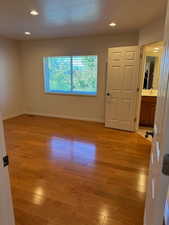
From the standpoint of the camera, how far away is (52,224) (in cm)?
162

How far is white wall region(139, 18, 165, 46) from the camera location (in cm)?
297

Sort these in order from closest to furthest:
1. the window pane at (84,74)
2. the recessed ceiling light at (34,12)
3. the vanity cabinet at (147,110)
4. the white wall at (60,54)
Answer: the recessed ceiling light at (34,12)
the vanity cabinet at (147,110)
the white wall at (60,54)
the window pane at (84,74)

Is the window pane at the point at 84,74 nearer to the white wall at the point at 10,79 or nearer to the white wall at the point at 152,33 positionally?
the white wall at the point at 152,33

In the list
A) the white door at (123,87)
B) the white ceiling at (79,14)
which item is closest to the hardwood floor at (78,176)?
the white door at (123,87)

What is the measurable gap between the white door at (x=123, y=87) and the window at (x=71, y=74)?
0.77m

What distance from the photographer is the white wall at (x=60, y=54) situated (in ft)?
15.0

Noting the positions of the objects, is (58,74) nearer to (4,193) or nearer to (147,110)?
(147,110)

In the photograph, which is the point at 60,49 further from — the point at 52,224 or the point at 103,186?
the point at 52,224

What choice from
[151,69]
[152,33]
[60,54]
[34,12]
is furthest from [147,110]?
[34,12]

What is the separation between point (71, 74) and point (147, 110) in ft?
8.51

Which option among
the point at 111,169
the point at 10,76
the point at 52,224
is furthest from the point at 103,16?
the point at 10,76

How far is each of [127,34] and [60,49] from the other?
6.82ft

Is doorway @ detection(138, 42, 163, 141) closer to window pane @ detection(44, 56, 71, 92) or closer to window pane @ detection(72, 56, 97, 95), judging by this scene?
window pane @ detection(72, 56, 97, 95)

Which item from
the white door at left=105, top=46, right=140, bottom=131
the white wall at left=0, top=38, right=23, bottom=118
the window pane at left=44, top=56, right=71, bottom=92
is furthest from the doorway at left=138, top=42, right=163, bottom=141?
the white wall at left=0, top=38, right=23, bottom=118
